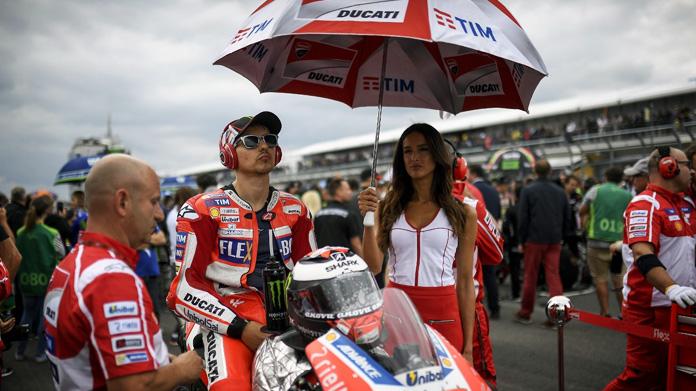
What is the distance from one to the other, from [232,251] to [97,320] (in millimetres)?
1167

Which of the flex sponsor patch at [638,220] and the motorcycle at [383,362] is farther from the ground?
the flex sponsor patch at [638,220]

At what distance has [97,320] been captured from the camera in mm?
1537

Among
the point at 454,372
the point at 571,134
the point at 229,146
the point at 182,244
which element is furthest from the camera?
the point at 571,134

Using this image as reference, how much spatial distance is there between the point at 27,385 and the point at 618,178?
8.18 meters

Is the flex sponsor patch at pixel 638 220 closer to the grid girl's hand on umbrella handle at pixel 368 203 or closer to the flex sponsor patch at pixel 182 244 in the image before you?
the grid girl's hand on umbrella handle at pixel 368 203

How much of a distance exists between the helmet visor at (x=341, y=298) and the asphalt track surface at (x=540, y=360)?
11.1 ft

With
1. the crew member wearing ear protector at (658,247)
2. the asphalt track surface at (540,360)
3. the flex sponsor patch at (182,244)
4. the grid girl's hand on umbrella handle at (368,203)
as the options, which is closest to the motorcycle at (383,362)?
the flex sponsor patch at (182,244)

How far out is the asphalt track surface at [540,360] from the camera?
4.87 metres

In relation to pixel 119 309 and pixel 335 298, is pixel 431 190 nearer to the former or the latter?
pixel 335 298

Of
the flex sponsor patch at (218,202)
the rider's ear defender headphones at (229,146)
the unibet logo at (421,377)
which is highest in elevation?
the rider's ear defender headphones at (229,146)

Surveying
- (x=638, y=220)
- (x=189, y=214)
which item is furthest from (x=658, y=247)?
(x=189, y=214)

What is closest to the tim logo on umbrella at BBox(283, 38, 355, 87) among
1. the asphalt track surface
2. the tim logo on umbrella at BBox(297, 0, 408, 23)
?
the tim logo on umbrella at BBox(297, 0, 408, 23)

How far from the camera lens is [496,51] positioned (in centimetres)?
245

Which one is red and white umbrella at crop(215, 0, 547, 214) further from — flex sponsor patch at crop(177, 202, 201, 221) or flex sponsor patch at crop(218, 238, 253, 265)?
flex sponsor patch at crop(218, 238, 253, 265)
